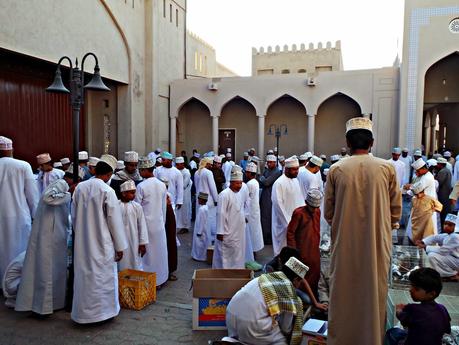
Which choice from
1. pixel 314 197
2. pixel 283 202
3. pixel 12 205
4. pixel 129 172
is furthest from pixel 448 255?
pixel 12 205

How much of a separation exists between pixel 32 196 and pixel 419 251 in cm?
532

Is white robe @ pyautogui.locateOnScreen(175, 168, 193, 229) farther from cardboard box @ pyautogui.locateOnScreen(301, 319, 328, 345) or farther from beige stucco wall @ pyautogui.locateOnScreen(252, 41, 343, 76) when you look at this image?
beige stucco wall @ pyautogui.locateOnScreen(252, 41, 343, 76)

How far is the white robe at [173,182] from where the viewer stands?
807 cm

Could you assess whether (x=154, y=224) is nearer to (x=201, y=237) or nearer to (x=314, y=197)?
(x=201, y=237)

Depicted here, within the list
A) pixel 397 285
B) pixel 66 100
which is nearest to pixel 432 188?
pixel 397 285

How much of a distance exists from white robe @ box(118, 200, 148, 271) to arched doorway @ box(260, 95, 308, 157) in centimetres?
1357

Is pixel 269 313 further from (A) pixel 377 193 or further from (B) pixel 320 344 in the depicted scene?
(A) pixel 377 193

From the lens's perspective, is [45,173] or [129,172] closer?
[129,172]

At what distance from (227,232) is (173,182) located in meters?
3.09

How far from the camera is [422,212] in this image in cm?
666

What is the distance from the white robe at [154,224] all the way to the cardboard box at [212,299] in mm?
1468

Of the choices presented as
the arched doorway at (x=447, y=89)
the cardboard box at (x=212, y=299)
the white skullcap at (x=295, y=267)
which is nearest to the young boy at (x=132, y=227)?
the cardboard box at (x=212, y=299)

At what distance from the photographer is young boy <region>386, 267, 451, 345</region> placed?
2.66 metres

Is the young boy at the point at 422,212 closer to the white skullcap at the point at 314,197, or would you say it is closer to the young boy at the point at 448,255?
the young boy at the point at 448,255
